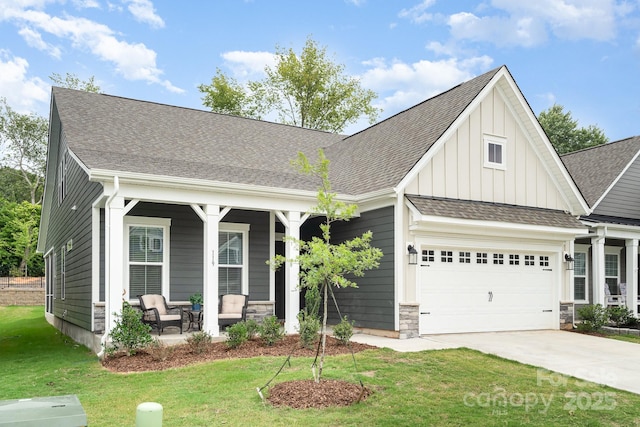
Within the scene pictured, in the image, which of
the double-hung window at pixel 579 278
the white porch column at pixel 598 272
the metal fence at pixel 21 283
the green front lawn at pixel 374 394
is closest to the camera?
the green front lawn at pixel 374 394

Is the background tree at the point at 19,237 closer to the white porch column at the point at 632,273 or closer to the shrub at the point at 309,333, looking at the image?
the shrub at the point at 309,333

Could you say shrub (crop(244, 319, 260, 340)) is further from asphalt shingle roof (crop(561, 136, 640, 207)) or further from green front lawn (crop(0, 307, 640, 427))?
asphalt shingle roof (crop(561, 136, 640, 207))

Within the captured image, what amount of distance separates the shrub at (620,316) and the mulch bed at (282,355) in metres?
7.65

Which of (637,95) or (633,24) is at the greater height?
(633,24)

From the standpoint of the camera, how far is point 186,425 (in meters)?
5.73

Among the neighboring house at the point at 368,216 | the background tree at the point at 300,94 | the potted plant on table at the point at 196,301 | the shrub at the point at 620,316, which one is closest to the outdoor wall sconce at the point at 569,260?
the neighboring house at the point at 368,216

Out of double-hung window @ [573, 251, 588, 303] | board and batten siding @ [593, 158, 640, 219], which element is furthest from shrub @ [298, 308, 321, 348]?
board and batten siding @ [593, 158, 640, 219]

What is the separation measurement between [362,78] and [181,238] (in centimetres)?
2447

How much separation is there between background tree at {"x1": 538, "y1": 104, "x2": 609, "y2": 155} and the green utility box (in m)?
36.5

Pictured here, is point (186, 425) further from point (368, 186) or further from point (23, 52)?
point (23, 52)

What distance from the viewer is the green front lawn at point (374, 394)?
5.99m

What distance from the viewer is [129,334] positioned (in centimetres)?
952

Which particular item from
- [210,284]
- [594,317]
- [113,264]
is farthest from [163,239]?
[594,317]

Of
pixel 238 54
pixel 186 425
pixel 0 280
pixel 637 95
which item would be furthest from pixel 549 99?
pixel 186 425
